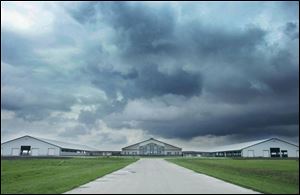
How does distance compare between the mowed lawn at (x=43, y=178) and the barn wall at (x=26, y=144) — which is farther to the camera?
the barn wall at (x=26, y=144)

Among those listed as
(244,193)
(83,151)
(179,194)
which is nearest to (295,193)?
(244,193)

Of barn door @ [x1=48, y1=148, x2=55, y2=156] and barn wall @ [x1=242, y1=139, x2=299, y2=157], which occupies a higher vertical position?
barn wall @ [x1=242, y1=139, x2=299, y2=157]

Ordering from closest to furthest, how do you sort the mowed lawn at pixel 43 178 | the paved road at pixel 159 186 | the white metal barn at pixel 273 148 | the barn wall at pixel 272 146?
the paved road at pixel 159 186 → the mowed lawn at pixel 43 178 → the white metal barn at pixel 273 148 → the barn wall at pixel 272 146

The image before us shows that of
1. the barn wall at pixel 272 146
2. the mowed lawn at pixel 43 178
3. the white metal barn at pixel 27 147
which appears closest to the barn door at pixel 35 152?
the white metal barn at pixel 27 147

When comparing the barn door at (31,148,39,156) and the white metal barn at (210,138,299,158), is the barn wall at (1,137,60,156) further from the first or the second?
the white metal barn at (210,138,299,158)

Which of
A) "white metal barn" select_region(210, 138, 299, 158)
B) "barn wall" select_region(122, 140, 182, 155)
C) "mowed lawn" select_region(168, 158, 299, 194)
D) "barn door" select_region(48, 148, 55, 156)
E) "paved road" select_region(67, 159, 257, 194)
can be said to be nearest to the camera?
"paved road" select_region(67, 159, 257, 194)

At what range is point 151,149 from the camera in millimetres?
150625

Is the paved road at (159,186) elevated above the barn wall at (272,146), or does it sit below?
below

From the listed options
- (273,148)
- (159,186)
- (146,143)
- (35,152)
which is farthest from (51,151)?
(159,186)

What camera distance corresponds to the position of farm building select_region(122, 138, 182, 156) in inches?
5930

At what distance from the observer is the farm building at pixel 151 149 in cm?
15062

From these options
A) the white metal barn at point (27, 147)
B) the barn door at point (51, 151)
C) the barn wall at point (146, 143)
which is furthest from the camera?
the barn wall at point (146, 143)

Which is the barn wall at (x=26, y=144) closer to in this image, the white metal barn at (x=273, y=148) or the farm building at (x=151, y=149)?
the farm building at (x=151, y=149)

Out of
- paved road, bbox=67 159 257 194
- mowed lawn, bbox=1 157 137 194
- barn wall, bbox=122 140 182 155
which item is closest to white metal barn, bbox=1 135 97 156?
barn wall, bbox=122 140 182 155
